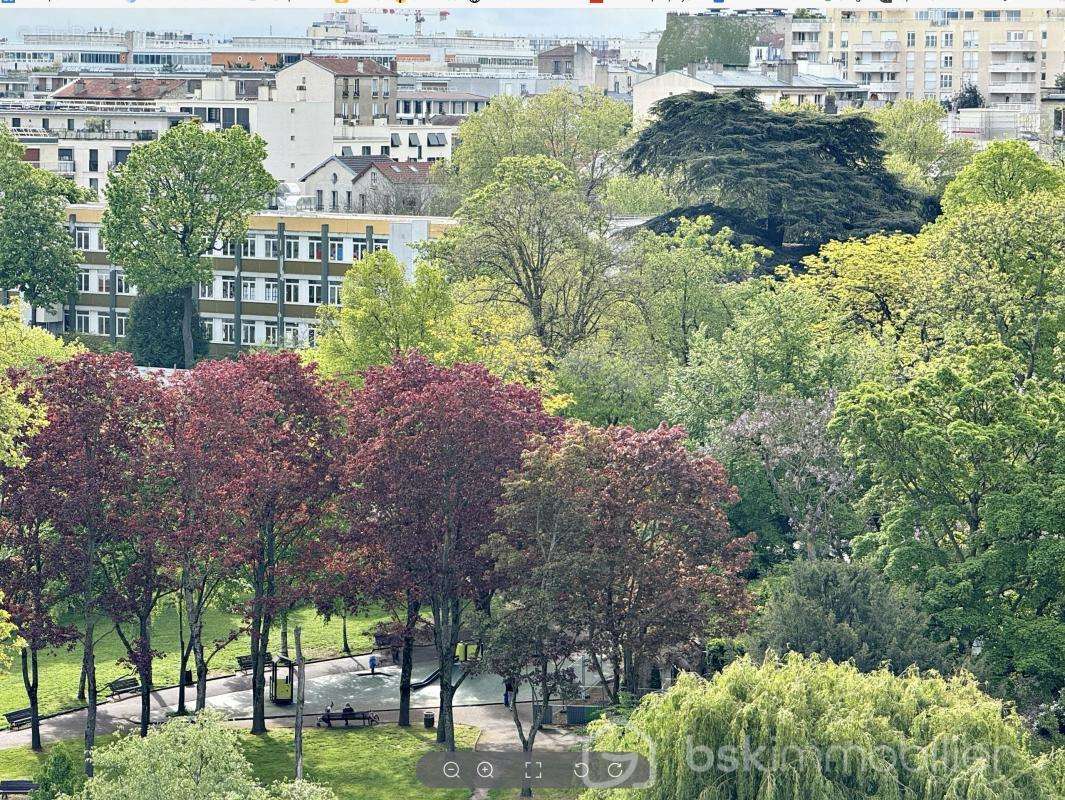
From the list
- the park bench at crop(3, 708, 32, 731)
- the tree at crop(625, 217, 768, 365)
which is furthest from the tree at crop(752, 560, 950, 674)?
the tree at crop(625, 217, 768, 365)

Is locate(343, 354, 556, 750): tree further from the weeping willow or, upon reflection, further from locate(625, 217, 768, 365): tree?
Answer: locate(625, 217, 768, 365): tree

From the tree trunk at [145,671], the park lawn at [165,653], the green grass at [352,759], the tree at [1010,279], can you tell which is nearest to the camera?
the green grass at [352,759]

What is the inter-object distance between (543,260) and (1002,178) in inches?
842

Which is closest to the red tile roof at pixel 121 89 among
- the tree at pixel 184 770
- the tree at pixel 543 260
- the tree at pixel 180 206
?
the tree at pixel 180 206

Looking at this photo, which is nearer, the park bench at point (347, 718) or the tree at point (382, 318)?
the park bench at point (347, 718)

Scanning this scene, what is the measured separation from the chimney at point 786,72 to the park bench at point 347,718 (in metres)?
121

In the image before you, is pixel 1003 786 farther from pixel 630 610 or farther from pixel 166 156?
pixel 166 156

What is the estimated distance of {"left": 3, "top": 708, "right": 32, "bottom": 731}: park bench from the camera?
55.9 meters

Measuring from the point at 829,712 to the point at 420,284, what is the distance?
36.3 meters

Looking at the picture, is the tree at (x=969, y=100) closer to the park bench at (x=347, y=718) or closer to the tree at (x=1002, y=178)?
the tree at (x=1002, y=178)

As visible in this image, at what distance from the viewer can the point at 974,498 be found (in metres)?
50.1

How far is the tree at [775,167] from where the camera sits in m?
89.5

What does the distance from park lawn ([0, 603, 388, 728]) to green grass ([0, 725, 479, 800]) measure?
3.80 m

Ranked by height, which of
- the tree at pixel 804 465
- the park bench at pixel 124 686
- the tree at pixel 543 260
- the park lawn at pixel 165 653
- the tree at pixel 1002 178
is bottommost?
the park lawn at pixel 165 653
